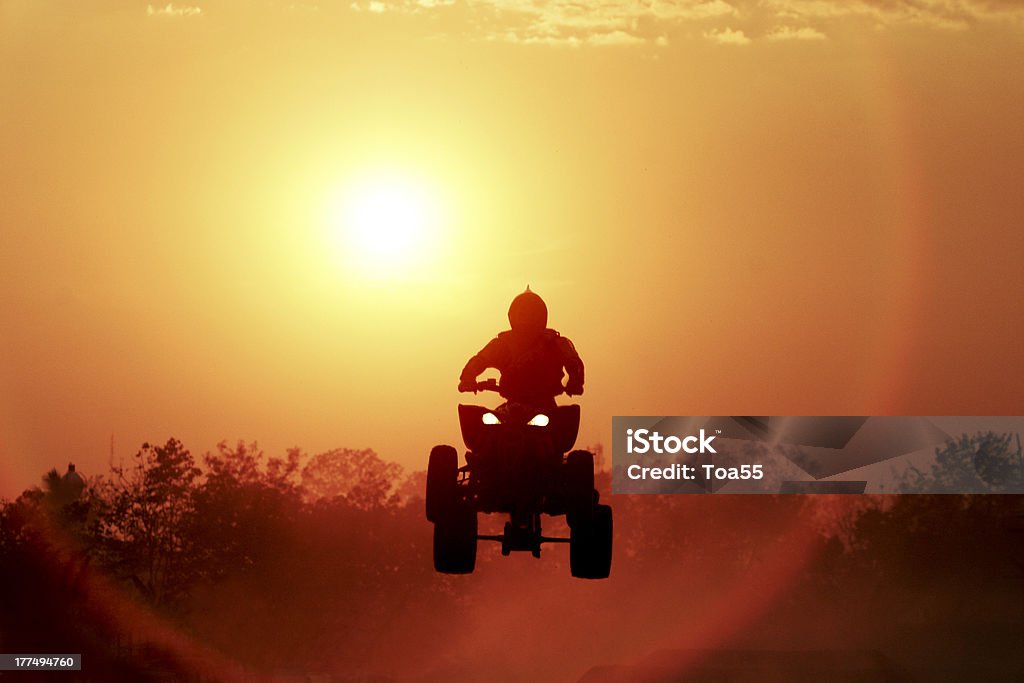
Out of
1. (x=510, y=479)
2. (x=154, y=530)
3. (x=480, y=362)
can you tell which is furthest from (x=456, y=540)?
(x=154, y=530)

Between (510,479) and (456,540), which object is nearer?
(510,479)

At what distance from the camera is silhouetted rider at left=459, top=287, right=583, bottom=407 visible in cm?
2325

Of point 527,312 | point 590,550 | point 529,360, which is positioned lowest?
point 590,550

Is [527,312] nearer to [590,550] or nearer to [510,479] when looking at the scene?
[510,479]

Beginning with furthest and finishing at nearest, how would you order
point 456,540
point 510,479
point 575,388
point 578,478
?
point 575,388, point 456,540, point 578,478, point 510,479

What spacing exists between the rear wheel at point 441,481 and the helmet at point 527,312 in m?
1.98

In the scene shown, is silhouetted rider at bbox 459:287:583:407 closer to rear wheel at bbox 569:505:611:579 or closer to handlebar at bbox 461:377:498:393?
handlebar at bbox 461:377:498:393

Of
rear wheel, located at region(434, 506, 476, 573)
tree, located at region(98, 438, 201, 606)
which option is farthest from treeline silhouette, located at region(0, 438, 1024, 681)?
rear wheel, located at region(434, 506, 476, 573)

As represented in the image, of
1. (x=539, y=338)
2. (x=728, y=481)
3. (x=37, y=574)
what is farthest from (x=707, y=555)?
(x=539, y=338)

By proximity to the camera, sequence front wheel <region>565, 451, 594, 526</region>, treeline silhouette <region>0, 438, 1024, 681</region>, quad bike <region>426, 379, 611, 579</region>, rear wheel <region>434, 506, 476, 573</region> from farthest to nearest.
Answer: treeline silhouette <region>0, 438, 1024, 681</region> < rear wheel <region>434, 506, 476, 573</region> < front wheel <region>565, 451, 594, 526</region> < quad bike <region>426, 379, 611, 579</region>

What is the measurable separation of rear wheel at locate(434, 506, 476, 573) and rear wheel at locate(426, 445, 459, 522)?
13 centimetres

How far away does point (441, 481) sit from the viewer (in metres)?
23.0

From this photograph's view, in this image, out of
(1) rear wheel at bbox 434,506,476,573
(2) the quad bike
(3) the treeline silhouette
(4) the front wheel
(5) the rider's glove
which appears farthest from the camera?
(3) the treeline silhouette

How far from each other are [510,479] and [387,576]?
138 m
